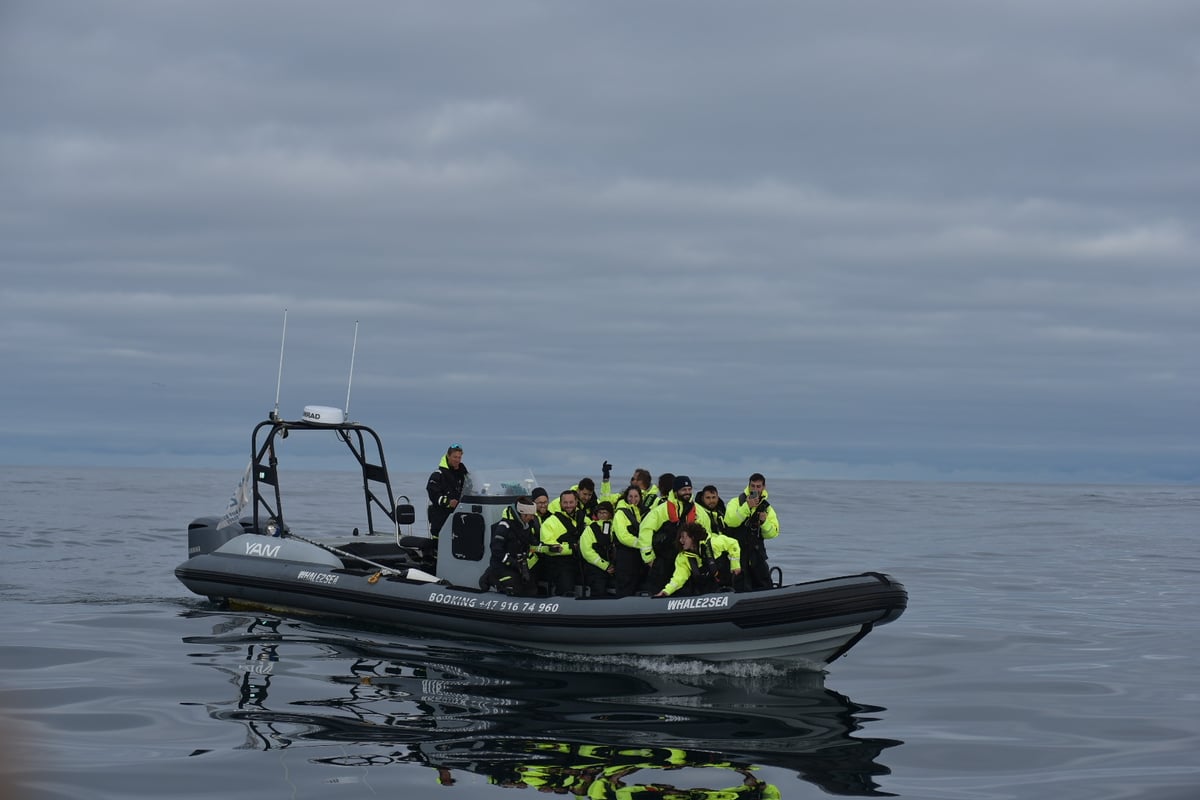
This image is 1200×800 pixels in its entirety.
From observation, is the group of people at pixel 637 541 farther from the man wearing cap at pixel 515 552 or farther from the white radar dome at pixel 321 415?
the white radar dome at pixel 321 415

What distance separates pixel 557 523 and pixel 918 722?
435 centimetres

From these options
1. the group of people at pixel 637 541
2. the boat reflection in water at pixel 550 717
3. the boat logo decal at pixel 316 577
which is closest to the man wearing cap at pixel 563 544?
the group of people at pixel 637 541

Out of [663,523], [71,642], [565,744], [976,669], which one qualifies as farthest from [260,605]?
[976,669]

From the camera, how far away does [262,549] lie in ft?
49.3

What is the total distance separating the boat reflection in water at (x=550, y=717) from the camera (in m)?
7.43

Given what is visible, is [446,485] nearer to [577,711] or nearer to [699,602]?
[699,602]

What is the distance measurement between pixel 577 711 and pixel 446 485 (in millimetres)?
5198

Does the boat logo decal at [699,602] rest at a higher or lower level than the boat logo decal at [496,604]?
higher

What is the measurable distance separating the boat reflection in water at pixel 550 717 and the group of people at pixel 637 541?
856mm

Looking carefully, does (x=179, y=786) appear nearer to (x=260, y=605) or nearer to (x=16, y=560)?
(x=260, y=605)

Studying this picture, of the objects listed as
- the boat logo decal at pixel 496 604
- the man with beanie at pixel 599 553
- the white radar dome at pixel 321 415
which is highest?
the white radar dome at pixel 321 415

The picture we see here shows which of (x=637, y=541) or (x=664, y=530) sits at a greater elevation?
(x=664, y=530)

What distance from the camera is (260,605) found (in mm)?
14688

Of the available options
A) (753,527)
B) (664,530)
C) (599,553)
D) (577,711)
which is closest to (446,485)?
(599,553)
